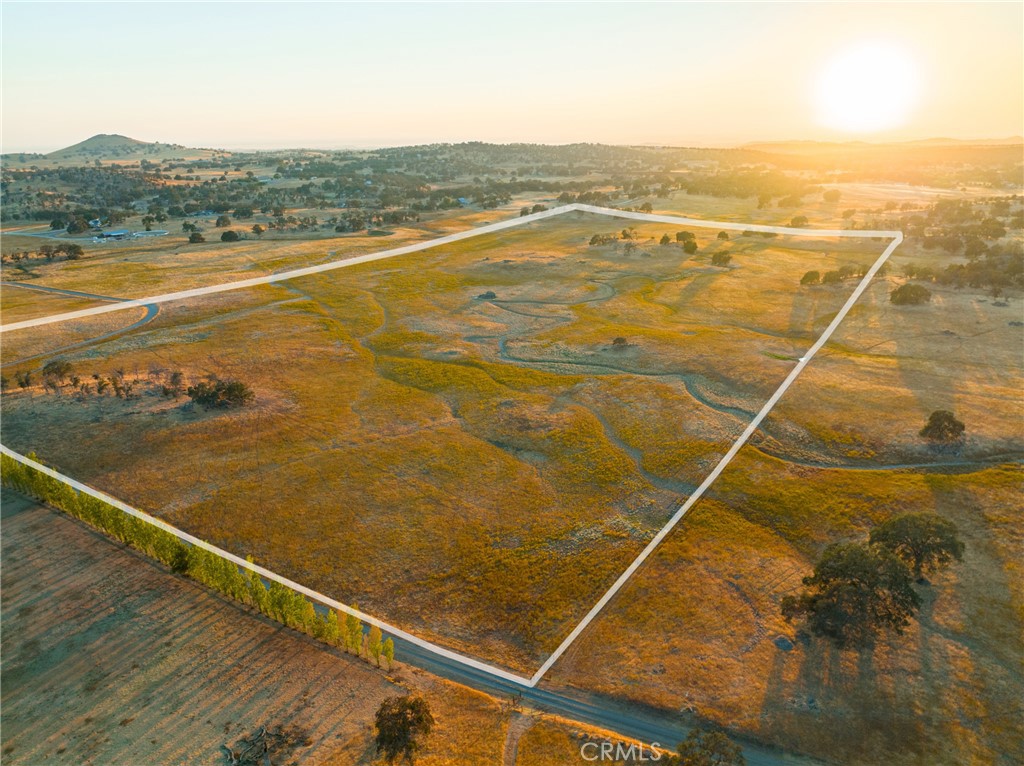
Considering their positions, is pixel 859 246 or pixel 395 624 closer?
pixel 395 624

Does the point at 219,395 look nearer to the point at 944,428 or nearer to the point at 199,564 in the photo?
the point at 199,564

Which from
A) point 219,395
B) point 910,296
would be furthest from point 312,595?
point 910,296

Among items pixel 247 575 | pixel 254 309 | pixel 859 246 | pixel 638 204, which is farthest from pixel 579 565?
pixel 638 204

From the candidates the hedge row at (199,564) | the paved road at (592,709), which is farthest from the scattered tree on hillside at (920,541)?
the hedge row at (199,564)

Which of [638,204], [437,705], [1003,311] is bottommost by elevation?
[437,705]

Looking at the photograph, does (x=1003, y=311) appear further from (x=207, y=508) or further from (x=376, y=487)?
(x=207, y=508)

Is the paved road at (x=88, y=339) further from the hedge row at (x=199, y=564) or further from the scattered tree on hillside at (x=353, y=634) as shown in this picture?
the scattered tree on hillside at (x=353, y=634)

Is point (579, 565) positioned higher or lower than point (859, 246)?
lower
